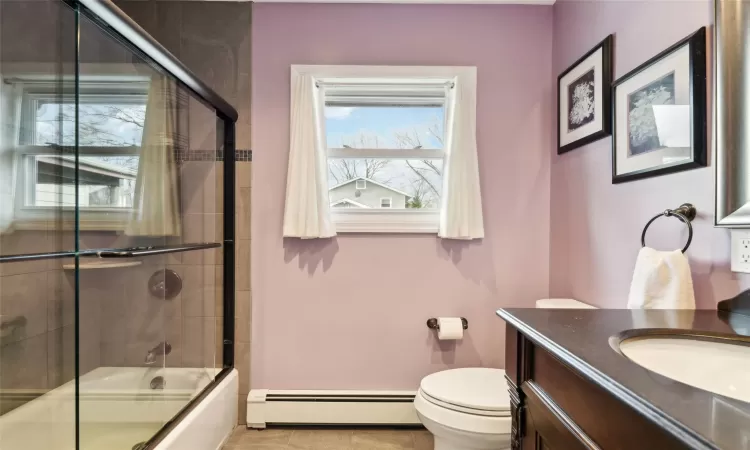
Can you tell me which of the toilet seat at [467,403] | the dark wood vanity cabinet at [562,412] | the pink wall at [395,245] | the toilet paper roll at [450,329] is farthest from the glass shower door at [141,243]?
the dark wood vanity cabinet at [562,412]

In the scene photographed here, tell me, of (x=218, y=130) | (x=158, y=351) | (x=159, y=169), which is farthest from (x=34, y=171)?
(x=158, y=351)

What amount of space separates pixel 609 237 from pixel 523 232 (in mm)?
551

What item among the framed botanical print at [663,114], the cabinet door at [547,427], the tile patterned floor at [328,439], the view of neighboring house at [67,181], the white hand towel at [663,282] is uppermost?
the framed botanical print at [663,114]

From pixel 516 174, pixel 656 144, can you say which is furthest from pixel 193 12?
pixel 656 144

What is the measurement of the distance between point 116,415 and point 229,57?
168 centimetres

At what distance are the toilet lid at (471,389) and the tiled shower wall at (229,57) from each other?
1.01m

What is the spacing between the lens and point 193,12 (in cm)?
217

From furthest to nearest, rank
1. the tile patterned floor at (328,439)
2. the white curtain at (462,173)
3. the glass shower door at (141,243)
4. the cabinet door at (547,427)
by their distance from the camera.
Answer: the white curtain at (462,173)
the tile patterned floor at (328,439)
the glass shower door at (141,243)
the cabinet door at (547,427)

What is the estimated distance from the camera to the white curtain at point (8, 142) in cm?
155

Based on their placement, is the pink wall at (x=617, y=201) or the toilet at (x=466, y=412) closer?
the pink wall at (x=617, y=201)

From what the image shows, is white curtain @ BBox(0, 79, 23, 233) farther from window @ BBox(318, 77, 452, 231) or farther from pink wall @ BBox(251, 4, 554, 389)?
window @ BBox(318, 77, 452, 231)

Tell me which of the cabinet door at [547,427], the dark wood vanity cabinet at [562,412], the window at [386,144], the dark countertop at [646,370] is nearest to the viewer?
the dark countertop at [646,370]

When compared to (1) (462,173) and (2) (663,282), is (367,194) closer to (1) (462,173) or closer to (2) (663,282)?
(1) (462,173)

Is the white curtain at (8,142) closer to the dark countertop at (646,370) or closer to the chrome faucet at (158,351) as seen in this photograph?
the chrome faucet at (158,351)
